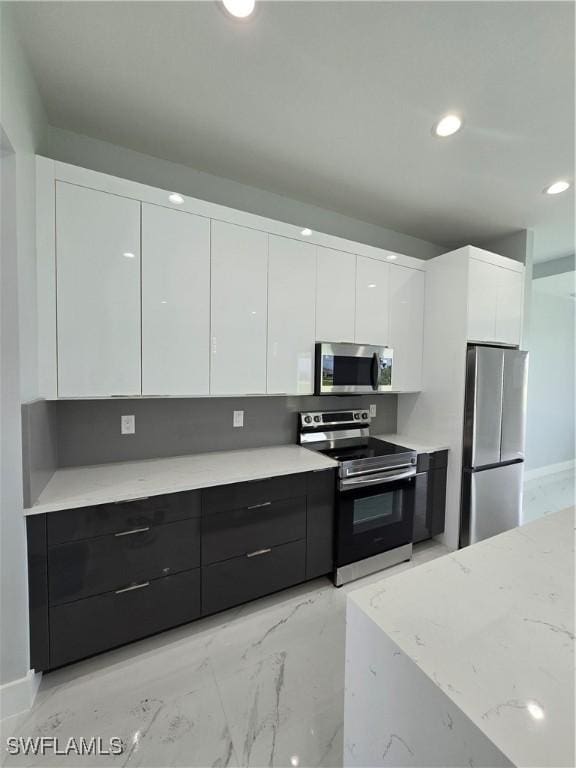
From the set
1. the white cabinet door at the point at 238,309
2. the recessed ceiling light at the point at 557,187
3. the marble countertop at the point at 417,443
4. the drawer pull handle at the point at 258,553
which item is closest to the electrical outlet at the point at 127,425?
the white cabinet door at the point at 238,309

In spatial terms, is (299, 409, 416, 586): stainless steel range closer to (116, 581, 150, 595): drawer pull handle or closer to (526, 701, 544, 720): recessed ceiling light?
(116, 581, 150, 595): drawer pull handle

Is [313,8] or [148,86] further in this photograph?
[148,86]

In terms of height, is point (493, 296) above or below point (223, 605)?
above

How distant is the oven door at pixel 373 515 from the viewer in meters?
2.22

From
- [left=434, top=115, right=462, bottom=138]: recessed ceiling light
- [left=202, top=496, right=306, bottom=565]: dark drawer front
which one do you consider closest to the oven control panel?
[left=202, top=496, right=306, bottom=565]: dark drawer front

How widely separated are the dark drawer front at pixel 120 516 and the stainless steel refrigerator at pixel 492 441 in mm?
2203

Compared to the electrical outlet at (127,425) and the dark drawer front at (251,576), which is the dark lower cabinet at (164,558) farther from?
the electrical outlet at (127,425)

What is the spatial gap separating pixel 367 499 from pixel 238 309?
159 cm

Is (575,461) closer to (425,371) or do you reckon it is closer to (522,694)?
(425,371)

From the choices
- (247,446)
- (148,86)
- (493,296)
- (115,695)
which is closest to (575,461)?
(493,296)

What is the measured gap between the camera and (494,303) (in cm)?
282

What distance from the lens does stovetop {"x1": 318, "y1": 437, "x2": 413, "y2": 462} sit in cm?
233

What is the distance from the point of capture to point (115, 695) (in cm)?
151

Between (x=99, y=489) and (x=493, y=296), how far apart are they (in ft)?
10.6
